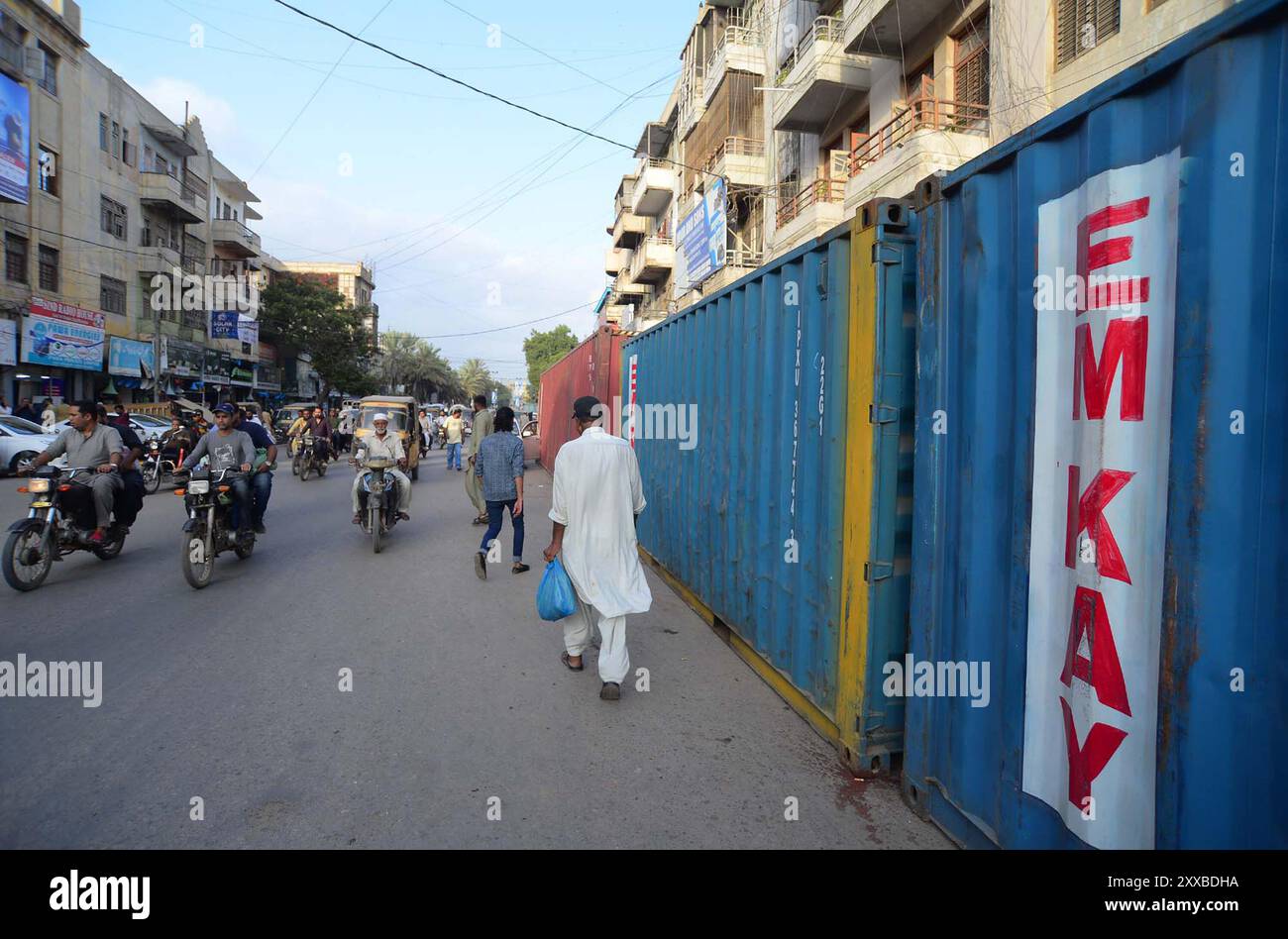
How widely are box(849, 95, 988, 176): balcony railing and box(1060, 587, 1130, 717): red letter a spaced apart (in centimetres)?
Answer: 1075

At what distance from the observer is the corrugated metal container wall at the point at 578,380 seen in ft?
38.6

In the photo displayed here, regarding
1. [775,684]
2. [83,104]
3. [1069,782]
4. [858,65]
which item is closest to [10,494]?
[775,684]

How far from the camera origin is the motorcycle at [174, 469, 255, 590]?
638 centimetres

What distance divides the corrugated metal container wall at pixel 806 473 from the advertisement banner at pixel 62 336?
2465 cm

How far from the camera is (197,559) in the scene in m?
6.45

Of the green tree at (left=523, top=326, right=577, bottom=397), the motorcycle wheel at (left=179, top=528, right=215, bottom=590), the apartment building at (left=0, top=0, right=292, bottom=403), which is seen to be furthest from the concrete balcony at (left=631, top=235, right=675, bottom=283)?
the green tree at (left=523, top=326, right=577, bottom=397)

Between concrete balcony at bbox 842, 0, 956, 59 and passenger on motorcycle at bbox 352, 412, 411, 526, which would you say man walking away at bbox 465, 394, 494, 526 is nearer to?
passenger on motorcycle at bbox 352, 412, 411, 526

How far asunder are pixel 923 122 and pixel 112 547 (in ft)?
41.9

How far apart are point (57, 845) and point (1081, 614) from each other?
3.55 meters

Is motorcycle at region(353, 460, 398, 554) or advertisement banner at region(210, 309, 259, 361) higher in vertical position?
advertisement banner at region(210, 309, 259, 361)

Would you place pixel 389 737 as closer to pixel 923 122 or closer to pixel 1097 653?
pixel 1097 653

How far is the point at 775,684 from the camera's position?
439cm

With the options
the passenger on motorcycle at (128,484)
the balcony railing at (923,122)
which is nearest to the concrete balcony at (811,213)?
the balcony railing at (923,122)
